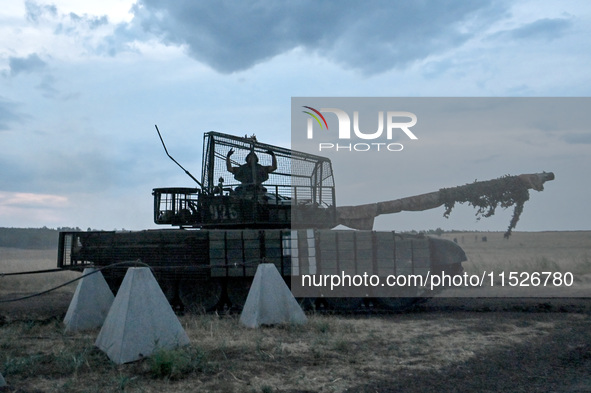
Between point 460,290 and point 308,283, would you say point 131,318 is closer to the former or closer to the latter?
point 308,283

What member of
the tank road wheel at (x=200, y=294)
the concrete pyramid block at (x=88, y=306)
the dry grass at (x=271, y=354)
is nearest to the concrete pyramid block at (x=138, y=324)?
the dry grass at (x=271, y=354)

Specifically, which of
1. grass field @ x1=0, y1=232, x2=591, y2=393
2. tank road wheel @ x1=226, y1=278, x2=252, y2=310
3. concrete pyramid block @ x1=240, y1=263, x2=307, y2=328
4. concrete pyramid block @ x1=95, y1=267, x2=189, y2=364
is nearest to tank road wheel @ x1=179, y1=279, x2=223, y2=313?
tank road wheel @ x1=226, y1=278, x2=252, y2=310

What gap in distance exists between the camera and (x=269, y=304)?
9016mm

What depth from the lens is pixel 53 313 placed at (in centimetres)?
1175

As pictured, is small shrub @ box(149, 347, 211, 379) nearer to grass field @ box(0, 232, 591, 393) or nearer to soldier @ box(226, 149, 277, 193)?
grass field @ box(0, 232, 591, 393)

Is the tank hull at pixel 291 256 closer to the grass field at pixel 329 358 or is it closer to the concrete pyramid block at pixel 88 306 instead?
the grass field at pixel 329 358

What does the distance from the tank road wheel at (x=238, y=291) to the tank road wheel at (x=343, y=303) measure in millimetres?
1638

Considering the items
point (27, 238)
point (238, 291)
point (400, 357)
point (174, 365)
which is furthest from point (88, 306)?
point (27, 238)

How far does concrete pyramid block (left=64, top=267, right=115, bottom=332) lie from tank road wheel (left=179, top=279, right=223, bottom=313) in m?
A: 2.51

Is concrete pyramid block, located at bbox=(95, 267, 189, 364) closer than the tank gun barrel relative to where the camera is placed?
Yes

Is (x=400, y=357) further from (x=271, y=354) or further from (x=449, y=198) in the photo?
(x=449, y=198)

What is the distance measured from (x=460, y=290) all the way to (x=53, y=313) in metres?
10.9

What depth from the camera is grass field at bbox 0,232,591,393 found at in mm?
5836

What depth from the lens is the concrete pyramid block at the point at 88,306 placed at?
30.0ft
